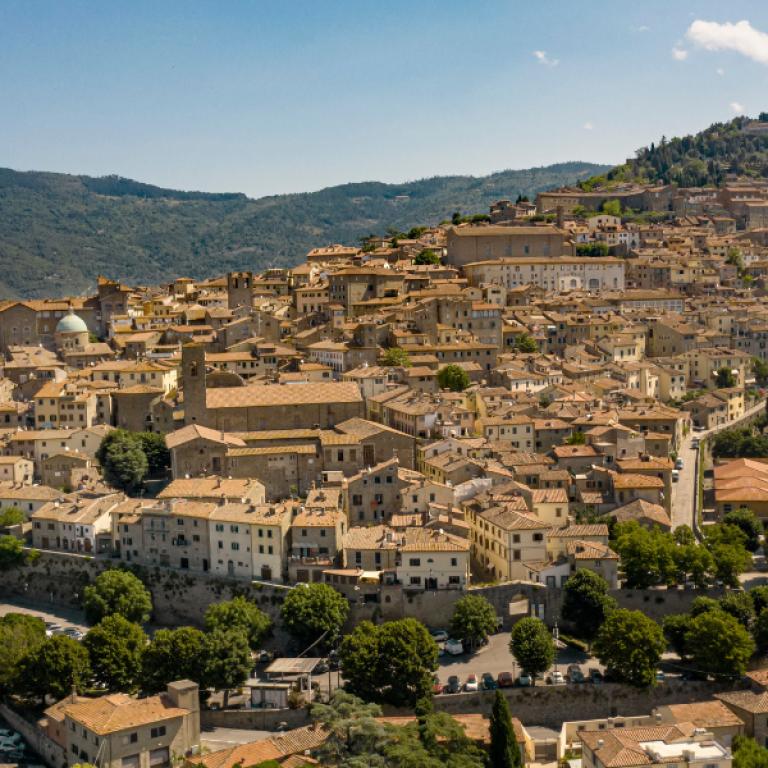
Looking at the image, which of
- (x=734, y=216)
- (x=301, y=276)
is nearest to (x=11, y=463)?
(x=301, y=276)

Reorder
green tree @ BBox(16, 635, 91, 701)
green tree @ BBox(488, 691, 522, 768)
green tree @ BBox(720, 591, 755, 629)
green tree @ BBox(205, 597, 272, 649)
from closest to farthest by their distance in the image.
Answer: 1. green tree @ BBox(488, 691, 522, 768)
2. green tree @ BBox(16, 635, 91, 701)
3. green tree @ BBox(205, 597, 272, 649)
4. green tree @ BBox(720, 591, 755, 629)

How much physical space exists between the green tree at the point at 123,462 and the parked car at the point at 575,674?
2358 centimetres

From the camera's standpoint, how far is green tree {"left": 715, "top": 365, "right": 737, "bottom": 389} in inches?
2869

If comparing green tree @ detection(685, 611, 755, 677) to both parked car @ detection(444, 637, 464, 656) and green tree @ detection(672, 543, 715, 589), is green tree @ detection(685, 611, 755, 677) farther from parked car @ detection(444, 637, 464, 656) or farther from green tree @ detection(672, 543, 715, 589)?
parked car @ detection(444, 637, 464, 656)

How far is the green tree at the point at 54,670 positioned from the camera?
1624 inches

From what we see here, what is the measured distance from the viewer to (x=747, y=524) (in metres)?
51.7

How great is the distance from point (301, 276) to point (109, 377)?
29352mm

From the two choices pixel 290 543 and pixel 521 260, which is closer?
pixel 290 543

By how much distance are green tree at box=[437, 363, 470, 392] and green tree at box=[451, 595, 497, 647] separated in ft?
70.8

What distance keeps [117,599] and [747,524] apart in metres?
27.4

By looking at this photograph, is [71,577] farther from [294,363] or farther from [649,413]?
[649,413]

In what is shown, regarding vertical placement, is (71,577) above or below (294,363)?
below

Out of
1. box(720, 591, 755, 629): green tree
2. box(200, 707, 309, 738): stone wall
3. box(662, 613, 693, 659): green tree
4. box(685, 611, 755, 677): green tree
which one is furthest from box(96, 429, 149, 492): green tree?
box(720, 591, 755, 629): green tree

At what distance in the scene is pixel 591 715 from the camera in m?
41.1
